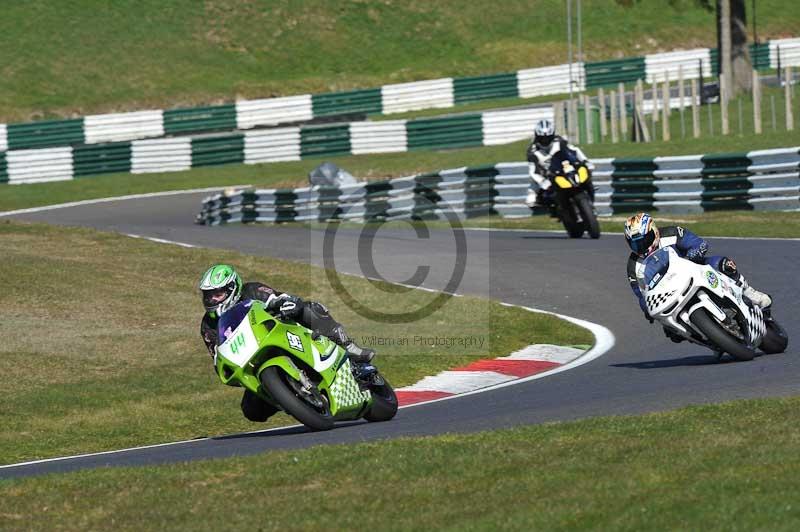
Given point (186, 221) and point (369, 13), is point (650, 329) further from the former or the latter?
point (369, 13)

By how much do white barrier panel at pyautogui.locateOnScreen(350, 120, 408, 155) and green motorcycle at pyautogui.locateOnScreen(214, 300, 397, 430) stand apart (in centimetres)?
2839

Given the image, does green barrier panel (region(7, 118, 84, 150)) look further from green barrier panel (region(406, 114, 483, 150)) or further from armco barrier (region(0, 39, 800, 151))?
green barrier panel (region(406, 114, 483, 150))

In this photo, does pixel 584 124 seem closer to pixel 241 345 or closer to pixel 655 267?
pixel 655 267

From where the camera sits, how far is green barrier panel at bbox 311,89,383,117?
43531 millimetres

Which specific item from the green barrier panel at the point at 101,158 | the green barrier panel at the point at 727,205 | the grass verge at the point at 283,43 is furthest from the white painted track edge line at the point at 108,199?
the green barrier panel at the point at 727,205

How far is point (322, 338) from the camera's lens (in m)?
9.91

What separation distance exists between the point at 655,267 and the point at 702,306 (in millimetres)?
537

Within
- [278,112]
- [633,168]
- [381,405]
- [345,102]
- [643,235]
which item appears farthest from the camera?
[345,102]

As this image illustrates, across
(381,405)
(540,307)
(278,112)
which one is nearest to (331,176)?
(540,307)

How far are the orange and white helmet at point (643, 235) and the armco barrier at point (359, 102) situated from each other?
31308 millimetres

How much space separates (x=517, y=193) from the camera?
26.0 metres

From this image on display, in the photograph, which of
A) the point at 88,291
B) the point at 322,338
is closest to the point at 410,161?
the point at 88,291

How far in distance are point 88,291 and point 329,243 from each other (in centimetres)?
589

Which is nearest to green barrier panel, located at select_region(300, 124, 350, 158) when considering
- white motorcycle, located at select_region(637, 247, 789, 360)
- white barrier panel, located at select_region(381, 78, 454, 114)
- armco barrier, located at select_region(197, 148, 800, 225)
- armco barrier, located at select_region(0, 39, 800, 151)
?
armco barrier, located at select_region(0, 39, 800, 151)
